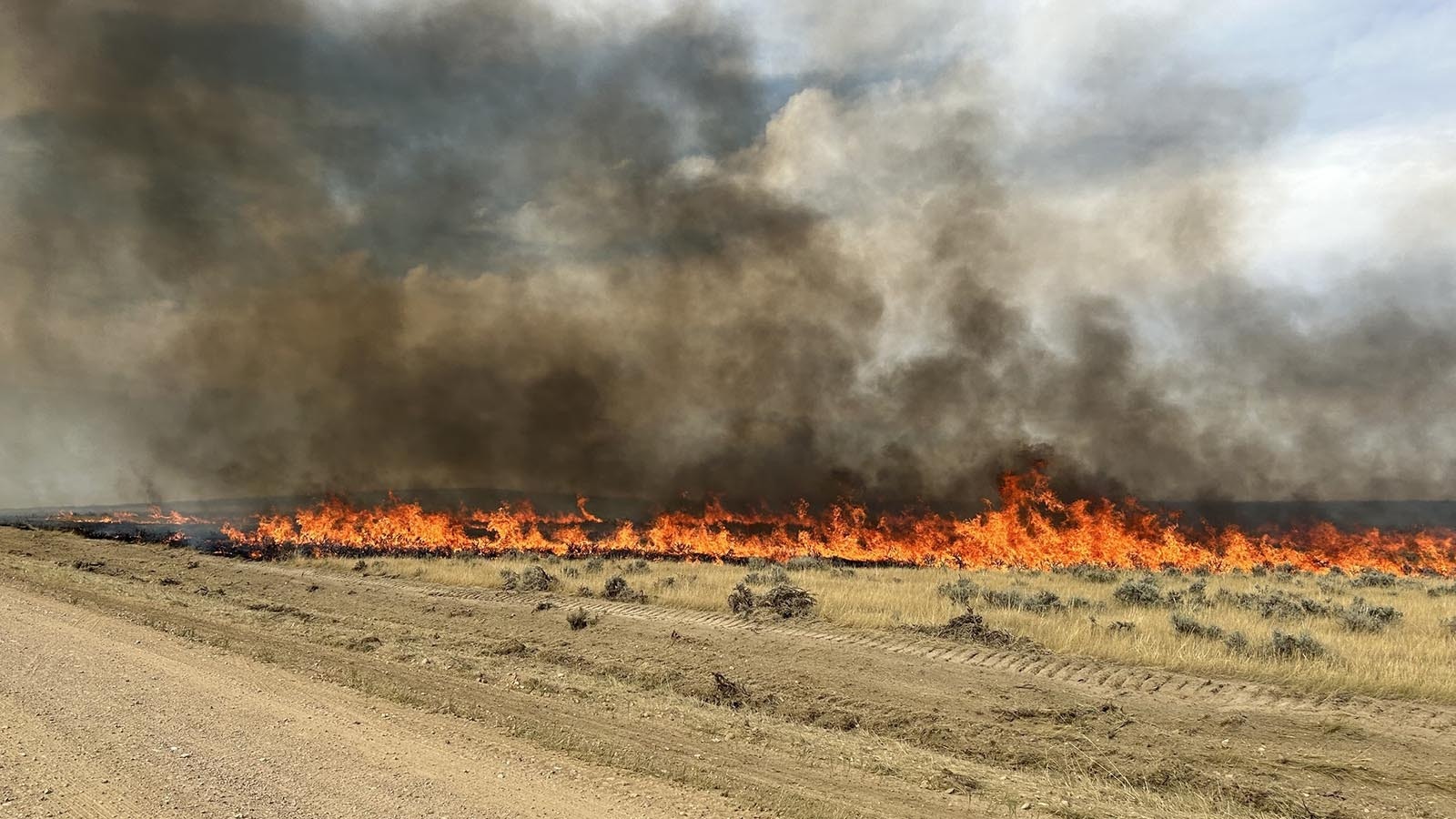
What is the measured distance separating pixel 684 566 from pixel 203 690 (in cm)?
2512

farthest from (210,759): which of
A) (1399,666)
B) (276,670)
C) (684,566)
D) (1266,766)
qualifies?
(684,566)

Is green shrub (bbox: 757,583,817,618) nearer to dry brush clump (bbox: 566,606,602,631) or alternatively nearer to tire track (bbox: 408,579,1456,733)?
tire track (bbox: 408,579,1456,733)

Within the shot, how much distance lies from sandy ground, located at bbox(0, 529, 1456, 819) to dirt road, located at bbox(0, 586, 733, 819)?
0.03 meters

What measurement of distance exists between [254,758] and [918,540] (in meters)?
44.0

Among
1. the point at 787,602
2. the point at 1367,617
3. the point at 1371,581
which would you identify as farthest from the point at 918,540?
the point at 1367,617

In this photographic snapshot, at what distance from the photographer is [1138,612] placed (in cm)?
2167

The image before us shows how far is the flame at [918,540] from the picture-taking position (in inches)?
1607

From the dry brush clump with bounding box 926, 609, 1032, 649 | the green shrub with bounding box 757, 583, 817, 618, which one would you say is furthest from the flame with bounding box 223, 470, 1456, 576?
the dry brush clump with bounding box 926, 609, 1032, 649

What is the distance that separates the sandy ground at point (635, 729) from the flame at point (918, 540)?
81.7 feet

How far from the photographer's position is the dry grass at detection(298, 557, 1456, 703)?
1449 cm

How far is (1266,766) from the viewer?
10023 mm

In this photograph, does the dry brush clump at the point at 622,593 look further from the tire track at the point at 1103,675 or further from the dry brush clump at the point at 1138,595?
the dry brush clump at the point at 1138,595

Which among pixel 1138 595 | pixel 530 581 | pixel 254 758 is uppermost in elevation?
pixel 254 758

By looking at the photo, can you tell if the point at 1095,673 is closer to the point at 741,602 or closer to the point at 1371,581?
the point at 741,602
